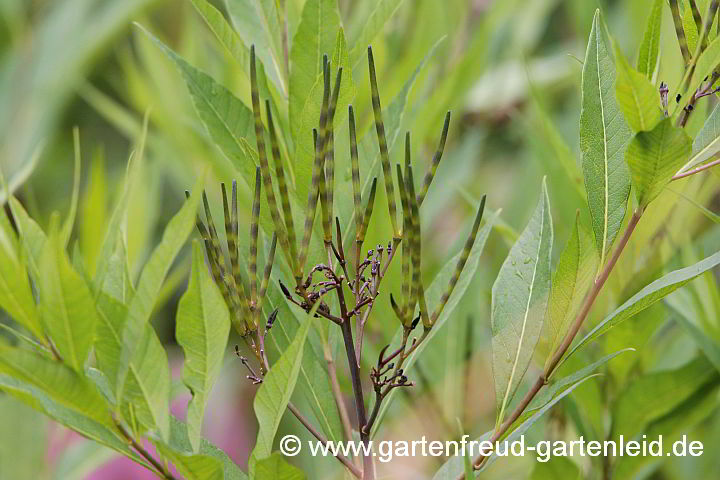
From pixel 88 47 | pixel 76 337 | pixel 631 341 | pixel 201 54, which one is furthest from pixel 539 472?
pixel 88 47

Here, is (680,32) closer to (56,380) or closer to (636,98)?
(636,98)

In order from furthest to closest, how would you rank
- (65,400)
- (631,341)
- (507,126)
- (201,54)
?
(507,126) < (201,54) < (631,341) < (65,400)

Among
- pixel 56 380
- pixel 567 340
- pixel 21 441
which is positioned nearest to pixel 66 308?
pixel 56 380

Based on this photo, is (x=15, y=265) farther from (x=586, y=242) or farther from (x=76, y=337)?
(x=586, y=242)

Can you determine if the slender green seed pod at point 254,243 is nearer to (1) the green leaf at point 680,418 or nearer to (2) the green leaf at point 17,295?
(2) the green leaf at point 17,295

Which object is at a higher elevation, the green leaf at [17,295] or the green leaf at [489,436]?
the green leaf at [17,295]

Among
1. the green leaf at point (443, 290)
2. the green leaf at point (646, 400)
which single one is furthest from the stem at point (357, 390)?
the green leaf at point (646, 400)

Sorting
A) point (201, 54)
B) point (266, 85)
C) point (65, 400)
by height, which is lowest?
point (65, 400)

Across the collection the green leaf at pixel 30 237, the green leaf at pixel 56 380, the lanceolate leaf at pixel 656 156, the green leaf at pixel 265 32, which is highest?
the green leaf at pixel 265 32

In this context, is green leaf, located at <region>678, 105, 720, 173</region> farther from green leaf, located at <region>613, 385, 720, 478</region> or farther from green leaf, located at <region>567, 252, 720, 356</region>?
green leaf, located at <region>613, 385, 720, 478</region>
